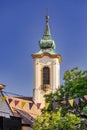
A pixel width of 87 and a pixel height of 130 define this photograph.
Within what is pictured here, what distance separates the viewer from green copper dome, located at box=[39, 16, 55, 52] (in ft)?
439

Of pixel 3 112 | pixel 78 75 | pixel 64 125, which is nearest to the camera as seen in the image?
pixel 64 125

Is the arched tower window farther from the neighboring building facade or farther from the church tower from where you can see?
the neighboring building facade

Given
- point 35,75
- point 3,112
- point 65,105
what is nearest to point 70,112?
point 65,105

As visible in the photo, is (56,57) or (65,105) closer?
(65,105)

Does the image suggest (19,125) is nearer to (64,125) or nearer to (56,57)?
(64,125)

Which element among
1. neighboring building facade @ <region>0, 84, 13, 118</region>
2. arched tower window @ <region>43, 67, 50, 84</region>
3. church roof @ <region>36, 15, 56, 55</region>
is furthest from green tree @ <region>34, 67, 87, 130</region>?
church roof @ <region>36, 15, 56, 55</region>

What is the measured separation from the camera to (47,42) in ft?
444

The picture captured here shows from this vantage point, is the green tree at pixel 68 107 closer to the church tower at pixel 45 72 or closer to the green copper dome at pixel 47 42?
the church tower at pixel 45 72

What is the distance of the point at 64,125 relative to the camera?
58062mm

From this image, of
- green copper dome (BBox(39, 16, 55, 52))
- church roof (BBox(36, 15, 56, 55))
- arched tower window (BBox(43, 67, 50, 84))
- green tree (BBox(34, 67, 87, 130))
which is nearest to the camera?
green tree (BBox(34, 67, 87, 130))

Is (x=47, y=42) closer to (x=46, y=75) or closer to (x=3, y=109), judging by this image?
(x=46, y=75)

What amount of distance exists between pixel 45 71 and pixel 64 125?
73304 millimetres

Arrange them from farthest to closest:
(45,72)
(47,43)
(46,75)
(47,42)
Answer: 1. (47,42)
2. (47,43)
3. (45,72)
4. (46,75)

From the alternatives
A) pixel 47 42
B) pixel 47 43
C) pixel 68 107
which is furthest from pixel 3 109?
pixel 47 42
